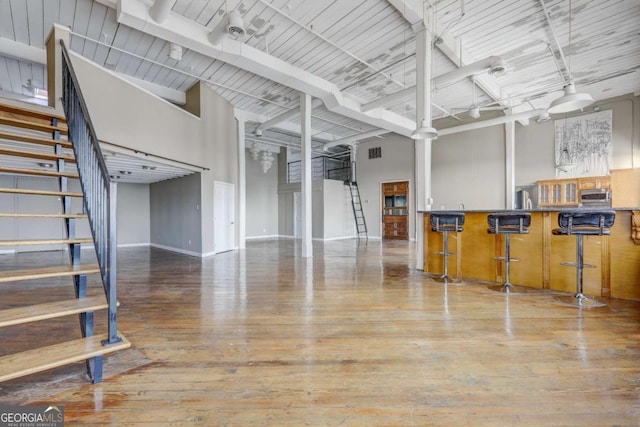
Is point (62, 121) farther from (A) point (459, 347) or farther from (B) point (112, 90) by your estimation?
(A) point (459, 347)

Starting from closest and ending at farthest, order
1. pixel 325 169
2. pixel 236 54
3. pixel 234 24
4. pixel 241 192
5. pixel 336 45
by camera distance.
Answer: pixel 234 24
pixel 236 54
pixel 336 45
pixel 241 192
pixel 325 169

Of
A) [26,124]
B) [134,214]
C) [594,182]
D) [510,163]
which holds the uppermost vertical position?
[510,163]

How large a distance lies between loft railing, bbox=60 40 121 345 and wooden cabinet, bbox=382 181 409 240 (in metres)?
10.2

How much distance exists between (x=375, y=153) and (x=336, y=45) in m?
6.92

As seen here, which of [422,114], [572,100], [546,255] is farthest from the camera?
[422,114]

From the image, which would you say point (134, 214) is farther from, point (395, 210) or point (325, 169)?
point (395, 210)

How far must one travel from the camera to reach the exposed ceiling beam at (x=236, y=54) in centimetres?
411

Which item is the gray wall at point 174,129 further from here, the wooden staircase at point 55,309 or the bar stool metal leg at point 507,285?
the bar stool metal leg at point 507,285

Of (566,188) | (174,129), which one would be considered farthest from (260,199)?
(566,188)

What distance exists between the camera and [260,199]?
1311 centimetres

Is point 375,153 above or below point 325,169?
above

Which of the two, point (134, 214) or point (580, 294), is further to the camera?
point (134, 214)

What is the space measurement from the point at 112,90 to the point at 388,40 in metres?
4.95

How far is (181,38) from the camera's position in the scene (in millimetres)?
4574
